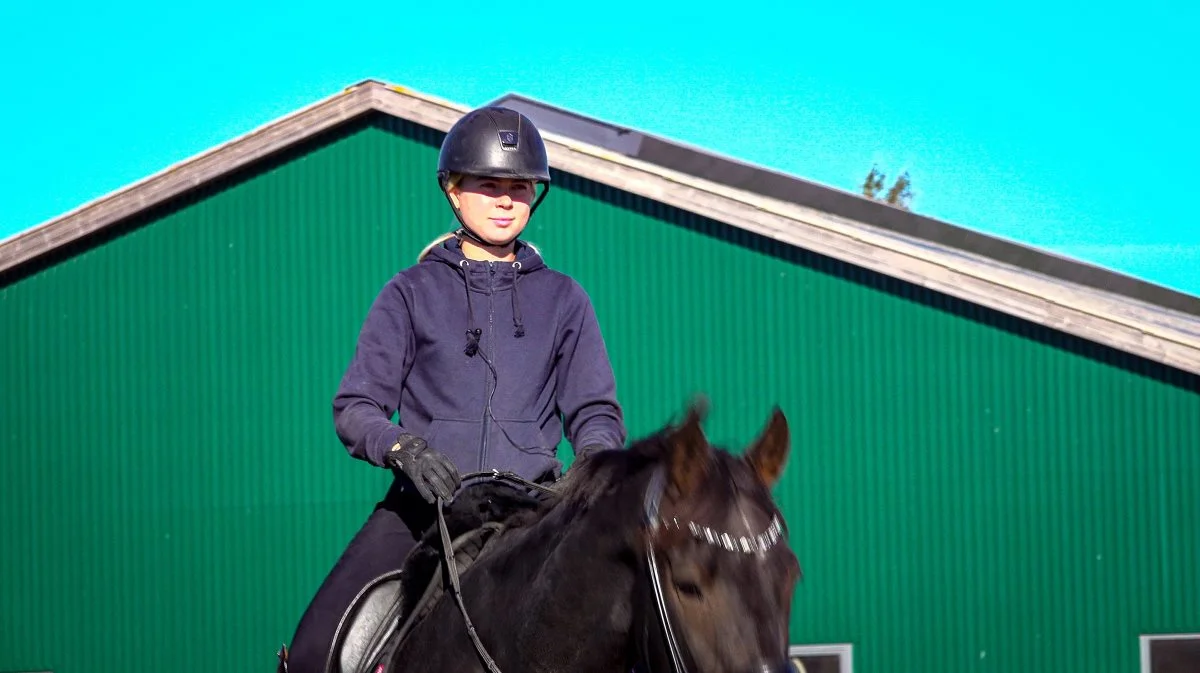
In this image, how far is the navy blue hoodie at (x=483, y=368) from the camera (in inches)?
161

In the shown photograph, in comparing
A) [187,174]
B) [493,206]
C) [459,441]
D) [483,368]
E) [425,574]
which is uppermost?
[187,174]

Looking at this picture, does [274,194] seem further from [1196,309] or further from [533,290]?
[1196,309]

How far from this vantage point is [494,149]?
173 inches

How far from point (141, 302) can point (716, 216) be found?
6.60m

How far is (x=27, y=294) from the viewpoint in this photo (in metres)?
15.3

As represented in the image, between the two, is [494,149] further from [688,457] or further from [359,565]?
[688,457]

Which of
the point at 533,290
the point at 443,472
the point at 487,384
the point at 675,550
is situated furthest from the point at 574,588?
the point at 533,290

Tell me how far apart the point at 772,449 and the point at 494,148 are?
67.5 inches

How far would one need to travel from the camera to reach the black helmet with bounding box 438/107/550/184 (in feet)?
14.4

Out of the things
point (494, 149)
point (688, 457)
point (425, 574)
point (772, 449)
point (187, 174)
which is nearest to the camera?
point (688, 457)

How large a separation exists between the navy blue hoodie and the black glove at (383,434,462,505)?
268mm

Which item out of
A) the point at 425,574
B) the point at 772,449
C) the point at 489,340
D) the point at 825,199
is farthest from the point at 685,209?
the point at 772,449

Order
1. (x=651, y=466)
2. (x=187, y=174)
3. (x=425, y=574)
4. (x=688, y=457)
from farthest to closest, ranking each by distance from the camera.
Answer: (x=187, y=174) → (x=425, y=574) → (x=651, y=466) → (x=688, y=457)

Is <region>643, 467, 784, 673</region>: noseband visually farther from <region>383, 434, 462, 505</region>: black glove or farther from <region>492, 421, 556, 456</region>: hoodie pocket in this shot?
<region>492, 421, 556, 456</region>: hoodie pocket
